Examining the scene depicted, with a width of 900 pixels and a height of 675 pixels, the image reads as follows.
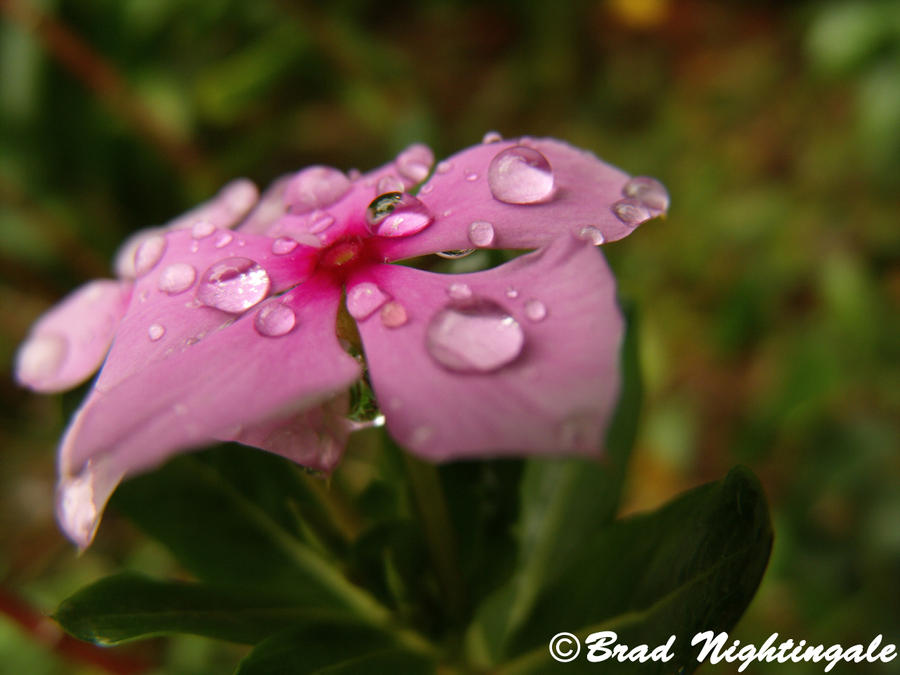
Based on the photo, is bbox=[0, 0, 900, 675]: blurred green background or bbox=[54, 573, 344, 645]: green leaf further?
bbox=[0, 0, 900, 675]: blurred green background

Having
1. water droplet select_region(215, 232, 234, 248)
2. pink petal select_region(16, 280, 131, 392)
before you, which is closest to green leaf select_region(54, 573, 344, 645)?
pink petal select_region(16, 280, 131, 392)

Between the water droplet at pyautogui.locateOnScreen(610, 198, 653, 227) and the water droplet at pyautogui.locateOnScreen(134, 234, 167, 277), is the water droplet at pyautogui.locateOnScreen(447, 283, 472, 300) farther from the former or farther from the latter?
the water droplet at pyautogui.locateOnScreen(134, 234, 167, 277)

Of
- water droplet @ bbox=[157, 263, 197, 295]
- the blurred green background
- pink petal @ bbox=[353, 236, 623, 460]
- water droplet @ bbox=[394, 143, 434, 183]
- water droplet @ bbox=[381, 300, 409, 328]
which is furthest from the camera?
the blurred green background

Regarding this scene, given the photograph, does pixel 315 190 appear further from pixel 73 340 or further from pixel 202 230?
pixel 73 340

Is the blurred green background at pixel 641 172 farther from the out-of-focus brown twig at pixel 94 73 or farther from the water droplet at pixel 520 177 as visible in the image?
the water droplet at pixel 520 177

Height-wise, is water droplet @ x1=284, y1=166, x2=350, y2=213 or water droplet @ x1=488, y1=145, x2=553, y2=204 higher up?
water droplet @ x1=488, y1=145, x2=553, y2=204

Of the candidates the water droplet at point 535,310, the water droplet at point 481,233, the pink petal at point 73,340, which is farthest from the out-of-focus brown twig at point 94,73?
the water droplet at point 535,310
